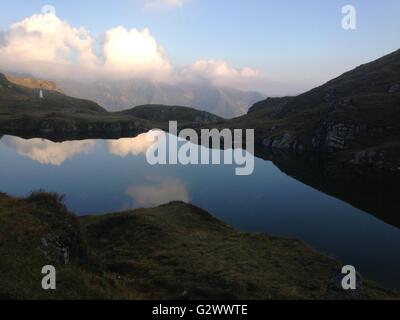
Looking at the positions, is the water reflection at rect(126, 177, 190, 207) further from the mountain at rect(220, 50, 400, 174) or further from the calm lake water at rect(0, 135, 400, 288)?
the mountain at rect(220, 50, 400, 174)

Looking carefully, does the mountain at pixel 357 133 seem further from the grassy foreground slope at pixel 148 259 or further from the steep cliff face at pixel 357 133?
the grassy foreground slope at pixel 148 259

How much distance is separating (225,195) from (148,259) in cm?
5649

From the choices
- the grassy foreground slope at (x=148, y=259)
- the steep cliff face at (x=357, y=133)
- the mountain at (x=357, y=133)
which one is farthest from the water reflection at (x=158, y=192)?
the steep cliff face at (x=357, y=133)

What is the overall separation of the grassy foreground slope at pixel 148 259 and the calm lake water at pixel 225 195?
1416 centimetres

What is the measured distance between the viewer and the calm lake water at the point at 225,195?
65750mm

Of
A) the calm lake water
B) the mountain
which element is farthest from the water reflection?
the mountain

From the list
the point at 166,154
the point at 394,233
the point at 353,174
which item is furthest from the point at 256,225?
the point at 166,154

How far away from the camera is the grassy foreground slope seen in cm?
2747

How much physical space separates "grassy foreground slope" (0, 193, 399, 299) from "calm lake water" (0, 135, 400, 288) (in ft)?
46.5

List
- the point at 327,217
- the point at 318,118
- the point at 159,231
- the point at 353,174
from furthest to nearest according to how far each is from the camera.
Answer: the point at 318,118
the point at 353,174
the point at 327,217
the point at 159,231

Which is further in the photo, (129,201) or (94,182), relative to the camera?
(94,182)
